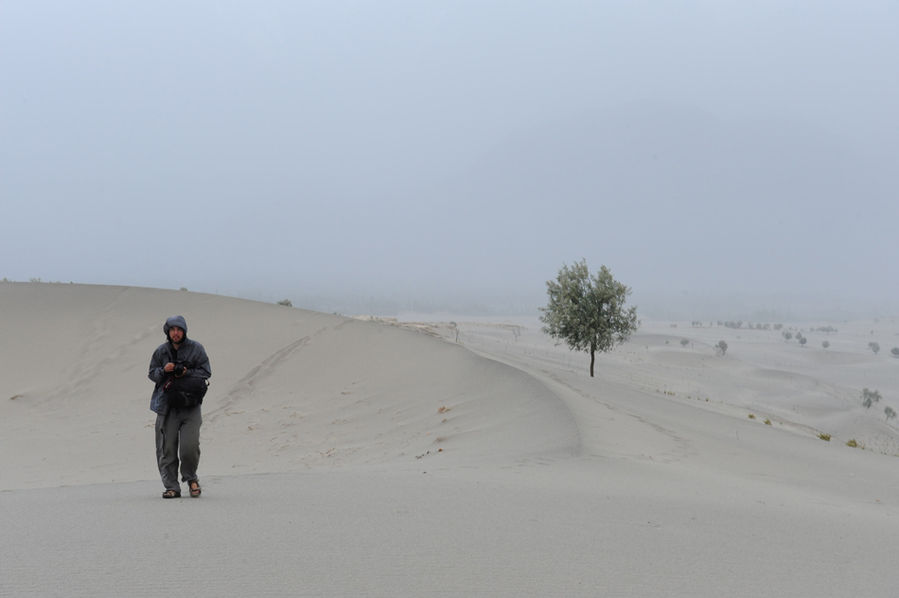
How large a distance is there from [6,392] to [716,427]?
1809 centimetres

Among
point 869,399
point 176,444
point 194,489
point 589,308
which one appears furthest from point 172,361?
point 869,399

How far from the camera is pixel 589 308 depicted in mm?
24078

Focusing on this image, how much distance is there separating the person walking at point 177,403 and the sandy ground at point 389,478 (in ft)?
1.04

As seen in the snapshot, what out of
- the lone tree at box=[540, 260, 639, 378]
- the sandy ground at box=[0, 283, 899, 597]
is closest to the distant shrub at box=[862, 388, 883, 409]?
the sandy ground at box=[0, 283, 899, 597]

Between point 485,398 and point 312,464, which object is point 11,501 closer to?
point 312,464

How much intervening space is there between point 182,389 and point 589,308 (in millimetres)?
20390

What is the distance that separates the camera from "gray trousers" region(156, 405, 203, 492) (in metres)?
5.47

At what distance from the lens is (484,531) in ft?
14.4

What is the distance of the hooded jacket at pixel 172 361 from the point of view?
543 centimetres

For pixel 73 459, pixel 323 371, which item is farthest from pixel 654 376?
pixel 73 459

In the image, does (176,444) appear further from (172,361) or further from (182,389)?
(172,361)

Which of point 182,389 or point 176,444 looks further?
point 176,444

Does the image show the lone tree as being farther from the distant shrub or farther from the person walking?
the person walking

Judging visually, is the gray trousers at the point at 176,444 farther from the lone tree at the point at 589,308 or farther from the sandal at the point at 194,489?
the lone tree at the point at 589,308
